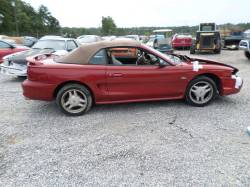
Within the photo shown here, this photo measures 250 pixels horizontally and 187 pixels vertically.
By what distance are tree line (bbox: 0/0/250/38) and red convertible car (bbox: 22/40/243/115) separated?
32.7m

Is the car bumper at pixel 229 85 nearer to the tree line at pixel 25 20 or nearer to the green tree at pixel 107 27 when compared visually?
the tree line at pixel 25 20

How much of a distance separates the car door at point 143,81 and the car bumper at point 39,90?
3.68 feet

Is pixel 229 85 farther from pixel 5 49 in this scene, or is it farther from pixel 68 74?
pixel 5 49

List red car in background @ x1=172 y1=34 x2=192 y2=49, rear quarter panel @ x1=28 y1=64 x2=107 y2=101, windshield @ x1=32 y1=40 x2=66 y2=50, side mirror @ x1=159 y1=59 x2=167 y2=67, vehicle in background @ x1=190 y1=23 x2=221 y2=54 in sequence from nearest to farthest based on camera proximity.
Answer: rear quarter panel @ x1=28 y1=64 x2=107 y2=101 < side mirror @ x1=159 y1=59 x2=167 y2=67 < windshield @ x1=32 y1=40 x2=66 y2=50 < vehicle in background @ x1=190 y1=23 x2=221 y2=54 < red car in background @ x1=172 y1=34 x2=192 y2=49

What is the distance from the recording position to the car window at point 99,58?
4.57m

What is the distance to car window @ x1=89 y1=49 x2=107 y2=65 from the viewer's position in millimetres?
4570

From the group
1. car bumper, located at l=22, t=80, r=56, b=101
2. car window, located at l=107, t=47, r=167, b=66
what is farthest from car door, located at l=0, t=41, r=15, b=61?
car window, located at l=107, t=47, r=167, b=66

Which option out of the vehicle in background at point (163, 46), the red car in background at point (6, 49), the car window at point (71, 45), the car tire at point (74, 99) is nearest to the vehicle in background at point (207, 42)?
the vehicle in background at point (163, 46)

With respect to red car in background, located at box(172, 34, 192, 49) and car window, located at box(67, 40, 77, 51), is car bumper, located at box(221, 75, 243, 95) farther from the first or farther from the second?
red car in background, located at box(172, 34, 192, 49)

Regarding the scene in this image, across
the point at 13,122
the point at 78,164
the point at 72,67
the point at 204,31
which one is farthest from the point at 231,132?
the point at 204,31

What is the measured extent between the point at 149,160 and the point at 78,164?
0.91 meters

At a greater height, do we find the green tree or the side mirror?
the green tree

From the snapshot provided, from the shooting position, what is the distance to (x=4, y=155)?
3209 mm

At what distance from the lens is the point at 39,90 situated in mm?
4500
